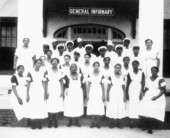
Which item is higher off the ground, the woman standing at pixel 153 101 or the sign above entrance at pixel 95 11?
the sign above entrance at pixel 95 11

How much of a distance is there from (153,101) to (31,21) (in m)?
3.51

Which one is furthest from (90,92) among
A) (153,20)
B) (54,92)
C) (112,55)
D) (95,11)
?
(95,11)

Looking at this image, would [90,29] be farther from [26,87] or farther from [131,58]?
[26,87]

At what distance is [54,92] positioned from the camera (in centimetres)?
775

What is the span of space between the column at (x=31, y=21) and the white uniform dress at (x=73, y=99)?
64.5 inches

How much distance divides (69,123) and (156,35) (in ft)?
9.71

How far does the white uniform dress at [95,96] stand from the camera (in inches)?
306

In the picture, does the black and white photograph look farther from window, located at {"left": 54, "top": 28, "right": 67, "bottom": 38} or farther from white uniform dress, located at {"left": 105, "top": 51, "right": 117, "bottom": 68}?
window, located at {"left": 54, "top": 28, "right": 67, "bottom": 38}

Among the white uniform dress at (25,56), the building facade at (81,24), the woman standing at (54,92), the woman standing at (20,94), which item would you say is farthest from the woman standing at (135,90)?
the building facade at (81,24)

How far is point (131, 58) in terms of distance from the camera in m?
8.15

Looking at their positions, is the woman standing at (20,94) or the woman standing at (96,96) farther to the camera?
the woman standing at (96,96)

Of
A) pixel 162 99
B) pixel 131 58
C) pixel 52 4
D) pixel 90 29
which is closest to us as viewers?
pixel 162 99

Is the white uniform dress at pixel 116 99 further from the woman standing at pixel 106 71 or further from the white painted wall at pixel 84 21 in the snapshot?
the white painted wall at pixel 84 21

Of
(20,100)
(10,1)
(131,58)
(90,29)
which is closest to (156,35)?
(131,58)
